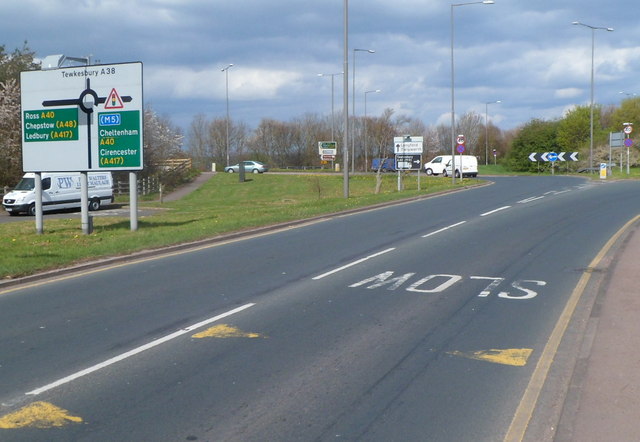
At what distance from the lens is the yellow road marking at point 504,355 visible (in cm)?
734

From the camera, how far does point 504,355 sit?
7582 mm

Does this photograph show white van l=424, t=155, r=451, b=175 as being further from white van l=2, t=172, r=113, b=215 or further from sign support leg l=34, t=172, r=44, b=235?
sign support leg l=34, t=172, r=44, b=235

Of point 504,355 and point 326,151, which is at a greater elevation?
point 326,151

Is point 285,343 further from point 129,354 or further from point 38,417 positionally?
point 38,417

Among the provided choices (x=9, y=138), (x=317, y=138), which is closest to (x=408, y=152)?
(x=9, y=138)

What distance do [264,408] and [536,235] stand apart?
14.1m

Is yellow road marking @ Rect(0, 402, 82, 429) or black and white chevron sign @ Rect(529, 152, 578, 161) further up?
black and white chevron sign @ Rect(529, 152, 578, 161)

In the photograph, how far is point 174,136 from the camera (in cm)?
6544

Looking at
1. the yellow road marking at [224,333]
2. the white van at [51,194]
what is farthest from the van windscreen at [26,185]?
the yellow road marking at [224,333]

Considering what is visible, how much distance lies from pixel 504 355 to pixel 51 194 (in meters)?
29.8

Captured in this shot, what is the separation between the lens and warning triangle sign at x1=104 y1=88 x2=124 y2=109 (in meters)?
20.2

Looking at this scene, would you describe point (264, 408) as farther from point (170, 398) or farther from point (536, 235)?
point (536, 235)

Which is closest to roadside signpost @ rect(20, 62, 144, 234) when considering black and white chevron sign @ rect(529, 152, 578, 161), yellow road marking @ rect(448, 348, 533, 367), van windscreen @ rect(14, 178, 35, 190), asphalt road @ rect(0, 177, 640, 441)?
asphalt road @ rect(0, 177, 640, 441)

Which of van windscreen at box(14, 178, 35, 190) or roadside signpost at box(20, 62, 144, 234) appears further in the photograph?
van windscreen at box(14, 178, 35, 190)
